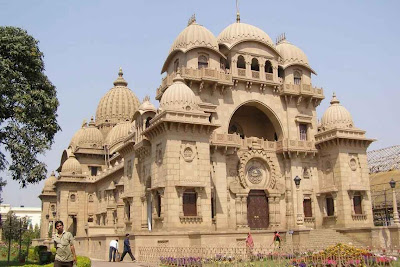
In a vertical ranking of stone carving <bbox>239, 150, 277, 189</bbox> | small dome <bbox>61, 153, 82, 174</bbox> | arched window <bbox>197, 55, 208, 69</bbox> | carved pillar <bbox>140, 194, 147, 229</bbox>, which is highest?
arched window <bbox>197, 55, 208, 69</bbox>

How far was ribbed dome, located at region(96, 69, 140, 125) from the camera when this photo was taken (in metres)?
66.6

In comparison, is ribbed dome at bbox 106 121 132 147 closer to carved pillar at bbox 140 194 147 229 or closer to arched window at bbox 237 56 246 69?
arched window at bbox 237 56 246 69

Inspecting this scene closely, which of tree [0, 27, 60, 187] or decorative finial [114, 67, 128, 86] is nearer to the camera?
tree [0, 27, 60, 187]

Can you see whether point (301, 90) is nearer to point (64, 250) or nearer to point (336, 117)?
point (336, 117)

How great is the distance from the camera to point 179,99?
3081cm

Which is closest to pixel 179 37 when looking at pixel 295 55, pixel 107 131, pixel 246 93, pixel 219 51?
pixel 219 51

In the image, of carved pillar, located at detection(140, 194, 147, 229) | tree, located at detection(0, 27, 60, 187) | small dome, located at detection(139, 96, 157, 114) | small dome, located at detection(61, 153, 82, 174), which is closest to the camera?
tree, located at detection(0, 27, 60, 187)

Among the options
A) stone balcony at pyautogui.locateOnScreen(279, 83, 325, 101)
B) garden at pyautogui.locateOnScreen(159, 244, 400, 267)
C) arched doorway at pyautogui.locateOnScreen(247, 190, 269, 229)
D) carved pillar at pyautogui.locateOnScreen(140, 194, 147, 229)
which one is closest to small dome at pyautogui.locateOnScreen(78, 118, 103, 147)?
carved pillar at pyautogui.locateOnScreen(140, 194, 147, 229)

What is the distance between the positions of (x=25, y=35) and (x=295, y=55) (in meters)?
23.7

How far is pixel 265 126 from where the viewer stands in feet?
134

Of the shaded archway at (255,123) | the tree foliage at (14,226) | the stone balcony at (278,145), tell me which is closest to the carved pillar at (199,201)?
the stone balcony at (278,145)

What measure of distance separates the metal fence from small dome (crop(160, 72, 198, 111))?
10165 mm

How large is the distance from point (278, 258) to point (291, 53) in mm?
25445

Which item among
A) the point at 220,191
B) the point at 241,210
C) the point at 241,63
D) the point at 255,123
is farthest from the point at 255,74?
the point at 241,210
